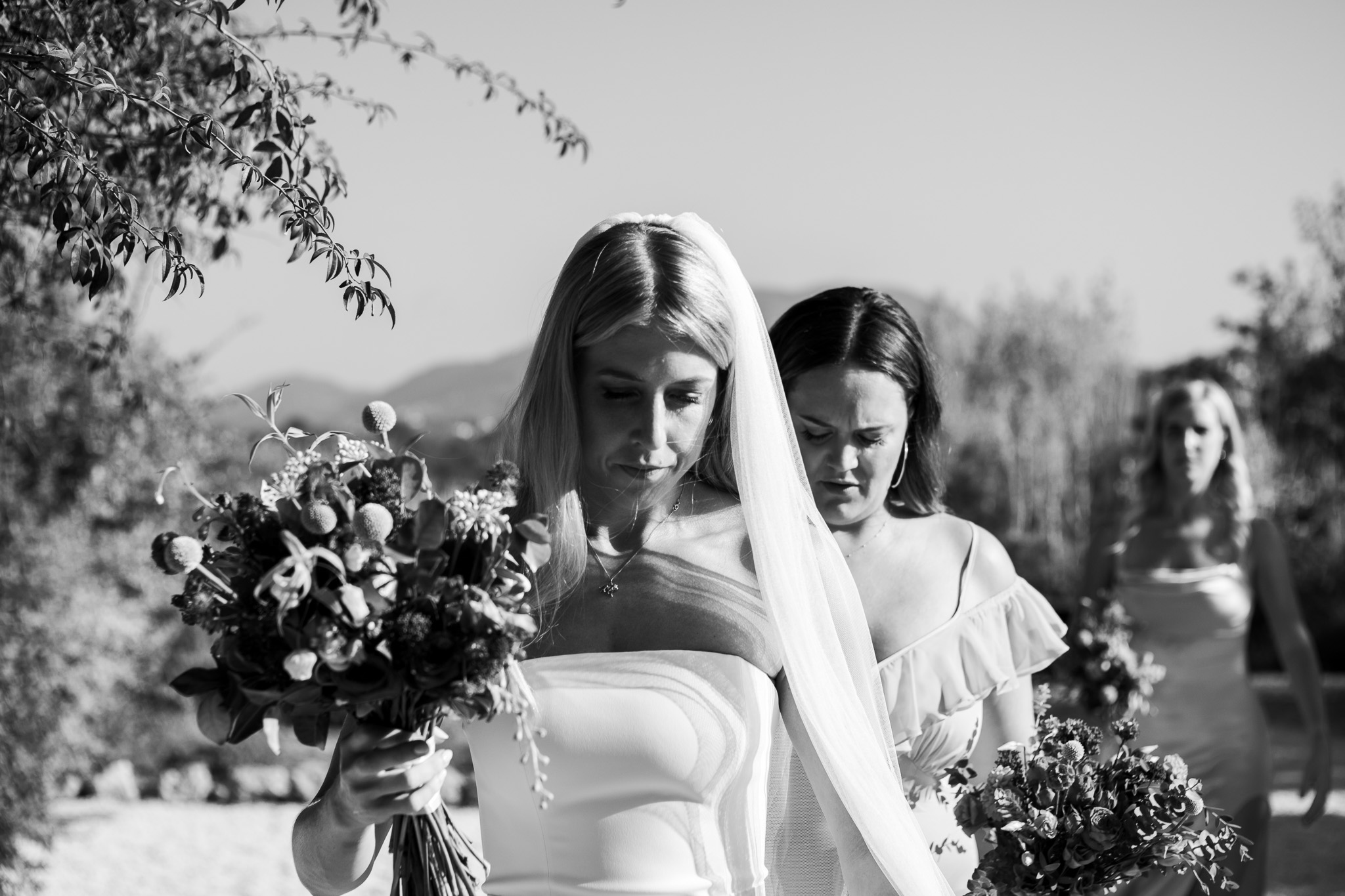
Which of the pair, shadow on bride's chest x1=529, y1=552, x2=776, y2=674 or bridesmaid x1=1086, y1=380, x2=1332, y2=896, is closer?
shadow on bride's chest x1=529, y1=552, x2=776, y2=674

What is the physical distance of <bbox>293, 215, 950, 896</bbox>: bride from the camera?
2.95 metres

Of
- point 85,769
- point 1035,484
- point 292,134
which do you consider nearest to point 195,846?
point 85,769

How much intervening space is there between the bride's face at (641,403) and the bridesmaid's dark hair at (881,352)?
0.91 m

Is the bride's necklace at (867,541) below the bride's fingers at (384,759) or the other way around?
the other way around

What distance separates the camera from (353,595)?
2.24m

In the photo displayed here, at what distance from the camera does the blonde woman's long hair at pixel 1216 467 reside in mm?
7332

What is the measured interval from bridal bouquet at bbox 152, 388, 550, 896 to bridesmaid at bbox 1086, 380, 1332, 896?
220 inches

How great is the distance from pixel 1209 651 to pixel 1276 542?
0.70 m

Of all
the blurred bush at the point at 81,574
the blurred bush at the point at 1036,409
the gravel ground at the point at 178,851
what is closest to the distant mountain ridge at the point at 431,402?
the blurred bush at the point at 81,574

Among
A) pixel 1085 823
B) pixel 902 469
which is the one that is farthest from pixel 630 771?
pixel 902 469

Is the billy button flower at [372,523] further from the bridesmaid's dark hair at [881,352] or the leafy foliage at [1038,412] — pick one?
the leafy foliage at [1038,412]

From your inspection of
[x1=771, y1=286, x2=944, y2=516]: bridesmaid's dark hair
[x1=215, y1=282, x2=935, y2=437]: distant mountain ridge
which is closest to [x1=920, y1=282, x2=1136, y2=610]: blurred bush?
[x1=215, y1=282, x2=935, y2=437]: distant mountain ridge

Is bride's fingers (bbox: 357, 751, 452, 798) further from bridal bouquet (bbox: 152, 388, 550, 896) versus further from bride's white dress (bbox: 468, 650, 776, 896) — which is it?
bride's white dress (bbox: 468, 650, 776, 896)

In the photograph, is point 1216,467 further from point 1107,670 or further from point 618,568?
point 618,568
